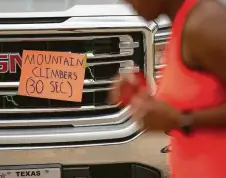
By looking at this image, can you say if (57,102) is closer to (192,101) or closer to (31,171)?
(31,171)

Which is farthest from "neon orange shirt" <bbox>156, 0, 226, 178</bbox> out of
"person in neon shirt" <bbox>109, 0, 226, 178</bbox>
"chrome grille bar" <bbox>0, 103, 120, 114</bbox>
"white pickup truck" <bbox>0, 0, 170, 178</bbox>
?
"chrome grille bar" <bbox>0, 103, 120, 114</bbox>

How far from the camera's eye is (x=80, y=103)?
368cm

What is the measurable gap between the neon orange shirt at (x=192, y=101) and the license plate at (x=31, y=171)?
5.28 feet

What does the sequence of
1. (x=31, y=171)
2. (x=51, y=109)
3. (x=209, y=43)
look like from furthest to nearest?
(x=51, y=109) < (x=31, y=171) < (x=209, y=43)

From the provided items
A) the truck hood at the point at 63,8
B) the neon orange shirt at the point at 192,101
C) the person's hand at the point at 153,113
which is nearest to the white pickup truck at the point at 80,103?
the truck hood at the point at 63,8

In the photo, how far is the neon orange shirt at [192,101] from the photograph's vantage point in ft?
6.08

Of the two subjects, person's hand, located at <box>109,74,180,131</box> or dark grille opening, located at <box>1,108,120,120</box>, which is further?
dark grille opening, located at <box>1,108,120,120</box>

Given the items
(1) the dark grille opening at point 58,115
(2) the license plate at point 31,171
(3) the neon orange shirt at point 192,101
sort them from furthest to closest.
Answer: (1) the dark grille opening at point 58,115
(2) the license plate at point 31,171
(3) the neon orange shirt at point 192,101

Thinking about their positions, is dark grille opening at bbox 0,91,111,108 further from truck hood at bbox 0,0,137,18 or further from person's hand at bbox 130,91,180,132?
person's hand at bbox 130,91,180,132

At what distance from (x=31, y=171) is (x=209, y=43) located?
1.97 metres

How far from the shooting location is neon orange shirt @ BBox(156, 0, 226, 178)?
1.85m

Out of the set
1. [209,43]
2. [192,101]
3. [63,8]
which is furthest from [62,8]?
[209,43]

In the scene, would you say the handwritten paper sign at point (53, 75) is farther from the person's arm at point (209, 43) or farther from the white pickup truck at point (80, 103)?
the person's arm at point (209, 43)

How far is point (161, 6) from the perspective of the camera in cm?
192
